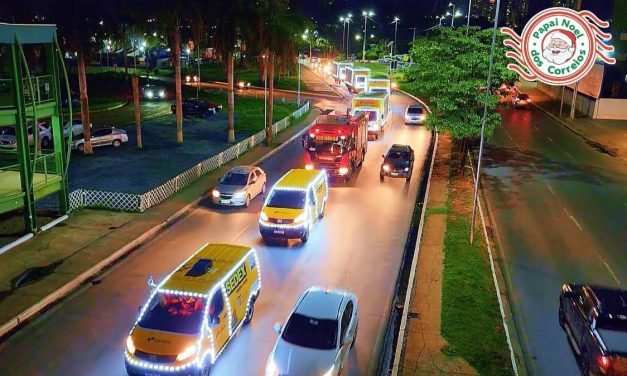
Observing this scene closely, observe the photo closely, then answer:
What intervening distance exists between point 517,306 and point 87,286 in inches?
514

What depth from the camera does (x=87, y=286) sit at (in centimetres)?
1800

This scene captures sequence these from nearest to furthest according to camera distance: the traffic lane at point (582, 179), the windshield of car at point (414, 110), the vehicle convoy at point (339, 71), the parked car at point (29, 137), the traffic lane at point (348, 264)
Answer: the traffic lane at point (348, 264), the traffic lane at point (582, 179), the parked car at point (29, 137), the windshield of car at point (414, 110), the vehicle convoy at point (339, 71)

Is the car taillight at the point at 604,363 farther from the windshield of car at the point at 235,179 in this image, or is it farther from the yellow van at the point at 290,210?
the windshield of car at the point at 235,179

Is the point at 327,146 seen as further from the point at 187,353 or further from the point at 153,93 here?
the point at 153,93

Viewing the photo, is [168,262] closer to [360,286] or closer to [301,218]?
[301,218]

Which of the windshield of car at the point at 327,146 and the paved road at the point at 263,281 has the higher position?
the windshield of car at the point at 327,146

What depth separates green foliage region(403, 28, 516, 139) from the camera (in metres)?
29.4

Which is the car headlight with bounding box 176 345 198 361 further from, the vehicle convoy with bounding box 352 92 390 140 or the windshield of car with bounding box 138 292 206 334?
the vehicle convoy with bounding box 352 92 390 140

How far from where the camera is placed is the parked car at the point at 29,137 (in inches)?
1362

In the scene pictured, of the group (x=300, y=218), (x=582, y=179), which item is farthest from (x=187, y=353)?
(x=582, y=179)

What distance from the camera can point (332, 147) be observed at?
29859 millimetres

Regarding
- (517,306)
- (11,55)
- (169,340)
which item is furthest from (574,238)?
(11,55)

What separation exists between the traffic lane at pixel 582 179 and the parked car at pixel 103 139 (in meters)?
25.6

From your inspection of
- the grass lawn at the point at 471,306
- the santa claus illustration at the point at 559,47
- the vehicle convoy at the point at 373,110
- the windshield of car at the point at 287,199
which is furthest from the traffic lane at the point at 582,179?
the windshield of car at the point at 287,199
